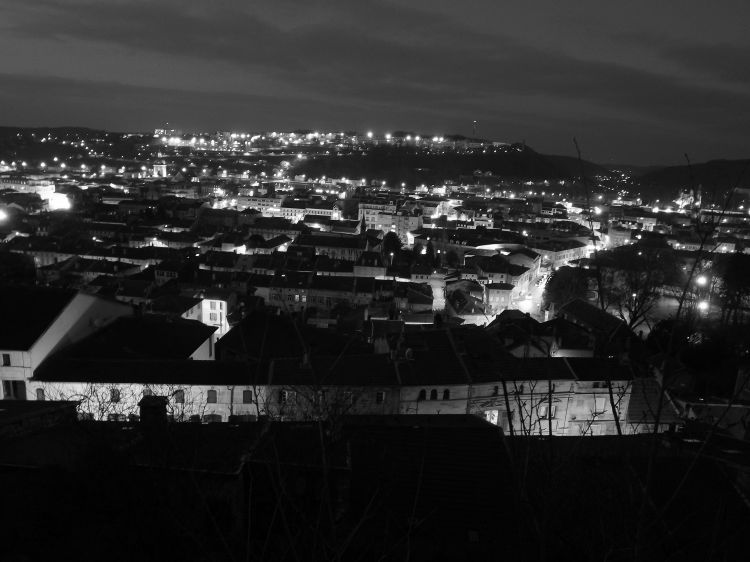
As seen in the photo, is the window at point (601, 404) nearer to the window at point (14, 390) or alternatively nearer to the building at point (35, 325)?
the building at point (35, 325)

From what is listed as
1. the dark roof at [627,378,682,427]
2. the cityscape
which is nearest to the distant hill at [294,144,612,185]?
the cityscape

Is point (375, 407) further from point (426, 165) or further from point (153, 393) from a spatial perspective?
point (426, 165)

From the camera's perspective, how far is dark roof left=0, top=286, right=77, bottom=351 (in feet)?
32.9

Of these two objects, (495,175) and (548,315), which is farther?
(495,175)

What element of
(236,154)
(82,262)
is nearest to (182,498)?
(82,262)

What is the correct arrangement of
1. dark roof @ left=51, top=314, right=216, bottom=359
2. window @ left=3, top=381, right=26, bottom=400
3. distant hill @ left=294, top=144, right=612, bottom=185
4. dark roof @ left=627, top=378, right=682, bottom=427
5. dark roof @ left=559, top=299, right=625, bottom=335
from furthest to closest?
distant hill @ left=294, top=144, right=612, bottom=185 → dark roof @ left=559, top=299, right=625, bottom=335 → dark roof @ left=51, top=314, right=216, bottom=359 → dark roof @ left=627, top=378, right=682, bottom=427 → window @ left=3, top=381, right=26, bottom=400

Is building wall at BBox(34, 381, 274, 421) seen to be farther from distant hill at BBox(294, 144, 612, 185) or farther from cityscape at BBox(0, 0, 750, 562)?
distant hill at BBox(294, 144, 612, 185)

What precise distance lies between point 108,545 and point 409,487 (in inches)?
113

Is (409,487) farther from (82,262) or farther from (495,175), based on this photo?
(495,175)

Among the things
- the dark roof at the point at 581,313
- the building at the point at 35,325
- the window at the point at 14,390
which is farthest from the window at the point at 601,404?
the window at the point at 14,390

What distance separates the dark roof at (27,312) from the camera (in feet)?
32.9

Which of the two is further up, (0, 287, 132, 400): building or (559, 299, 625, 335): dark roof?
(0, 287, 132, 400): building

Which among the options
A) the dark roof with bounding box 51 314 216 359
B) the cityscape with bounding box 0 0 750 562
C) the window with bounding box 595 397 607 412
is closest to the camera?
the cityscape with bounding box 0 0 750 562

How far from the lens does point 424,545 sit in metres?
4.99
